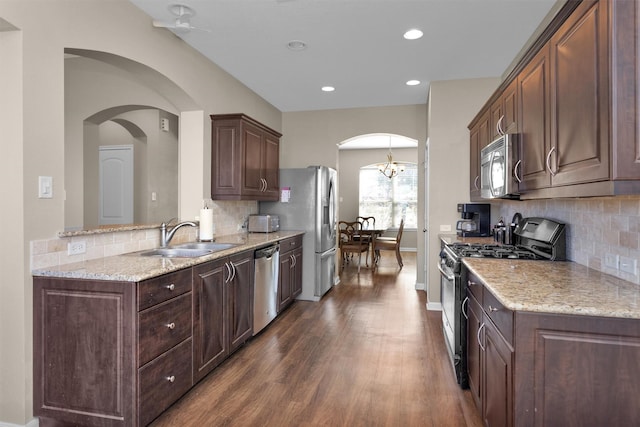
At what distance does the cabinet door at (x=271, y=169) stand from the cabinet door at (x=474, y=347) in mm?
2816

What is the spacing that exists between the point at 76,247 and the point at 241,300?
Answer: 1.32 metres

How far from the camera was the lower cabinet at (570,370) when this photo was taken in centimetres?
131

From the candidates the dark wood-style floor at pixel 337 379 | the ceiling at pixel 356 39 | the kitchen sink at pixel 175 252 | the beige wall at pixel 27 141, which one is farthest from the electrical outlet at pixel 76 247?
the ceiling at pixel 356 39

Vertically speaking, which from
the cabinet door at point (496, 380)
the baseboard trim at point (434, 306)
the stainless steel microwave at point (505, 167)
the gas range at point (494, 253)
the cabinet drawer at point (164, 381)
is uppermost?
the stainless steel microwave at point (505, 167)

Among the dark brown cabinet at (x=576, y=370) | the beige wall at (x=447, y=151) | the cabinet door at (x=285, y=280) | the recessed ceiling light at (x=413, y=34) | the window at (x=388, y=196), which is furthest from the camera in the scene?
the window at (x=388, y=196)

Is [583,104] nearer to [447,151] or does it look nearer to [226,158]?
[447,151]

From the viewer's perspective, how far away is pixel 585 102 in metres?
1.52

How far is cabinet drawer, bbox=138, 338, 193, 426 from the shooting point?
1982 millimetres

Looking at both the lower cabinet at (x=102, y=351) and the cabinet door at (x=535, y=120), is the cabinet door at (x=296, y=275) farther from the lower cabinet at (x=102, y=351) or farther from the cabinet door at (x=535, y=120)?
the cabinet door at (x=535, y=120)

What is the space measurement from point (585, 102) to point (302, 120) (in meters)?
4.62

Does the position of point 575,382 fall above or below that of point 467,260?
below

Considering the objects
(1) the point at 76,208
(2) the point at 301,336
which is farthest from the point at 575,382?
(1) the point at 76,208

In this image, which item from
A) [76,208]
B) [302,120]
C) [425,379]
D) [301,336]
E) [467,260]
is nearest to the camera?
[467,260]

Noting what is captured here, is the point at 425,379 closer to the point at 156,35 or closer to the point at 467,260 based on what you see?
the point at 467,260
